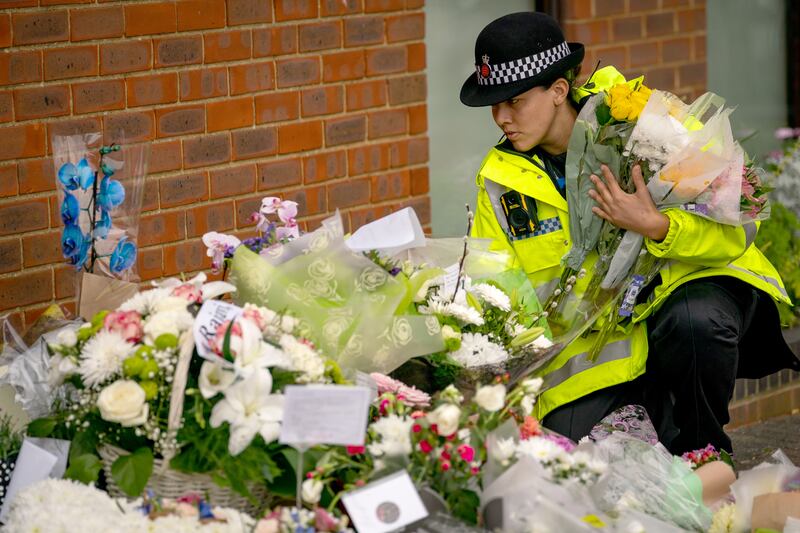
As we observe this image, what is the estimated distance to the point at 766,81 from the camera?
7.21 m

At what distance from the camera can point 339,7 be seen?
4.99 metres

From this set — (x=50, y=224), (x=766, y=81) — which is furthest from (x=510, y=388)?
(x=766, y=81)

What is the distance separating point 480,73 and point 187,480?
5.74 feet

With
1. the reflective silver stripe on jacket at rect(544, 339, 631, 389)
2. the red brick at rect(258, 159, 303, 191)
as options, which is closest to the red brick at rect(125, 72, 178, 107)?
the red brick at rect(258, 159, 303, 191)

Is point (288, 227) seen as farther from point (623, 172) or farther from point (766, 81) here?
point (766, 81)

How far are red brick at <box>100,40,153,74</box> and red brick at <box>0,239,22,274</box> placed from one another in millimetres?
616

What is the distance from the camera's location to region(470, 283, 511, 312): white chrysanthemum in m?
3.47

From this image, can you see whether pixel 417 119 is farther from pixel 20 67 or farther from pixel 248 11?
pixel 20 67

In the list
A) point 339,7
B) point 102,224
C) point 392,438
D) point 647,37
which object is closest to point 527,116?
point 339,7

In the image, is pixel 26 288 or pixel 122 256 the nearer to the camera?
pixel 122 256

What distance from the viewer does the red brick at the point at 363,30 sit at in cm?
503

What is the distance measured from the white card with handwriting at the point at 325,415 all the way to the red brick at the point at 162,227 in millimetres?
1868

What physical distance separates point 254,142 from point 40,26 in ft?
3.03

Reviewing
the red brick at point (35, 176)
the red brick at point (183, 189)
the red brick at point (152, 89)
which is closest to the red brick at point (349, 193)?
the red brick at point (183, 189)
